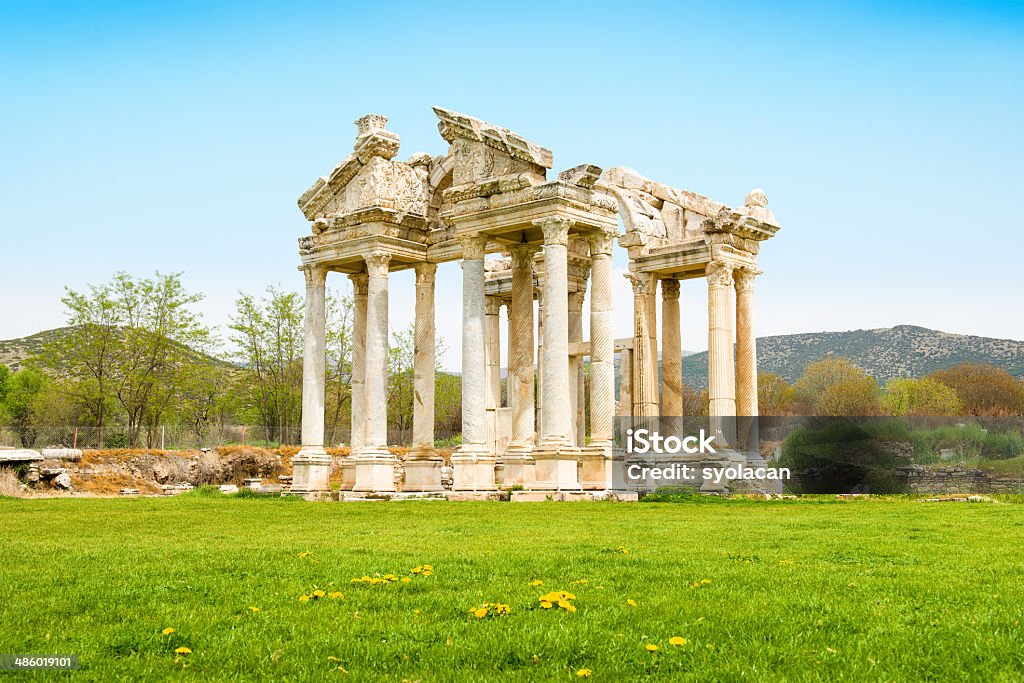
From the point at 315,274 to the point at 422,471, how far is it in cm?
737

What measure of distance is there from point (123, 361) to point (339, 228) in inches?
1101

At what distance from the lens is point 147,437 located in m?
→ 49.8

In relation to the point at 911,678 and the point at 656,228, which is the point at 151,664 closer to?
the point at 911,678

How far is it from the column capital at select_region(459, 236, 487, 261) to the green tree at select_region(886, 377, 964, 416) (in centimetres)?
5213

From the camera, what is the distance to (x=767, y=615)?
27.8 feet

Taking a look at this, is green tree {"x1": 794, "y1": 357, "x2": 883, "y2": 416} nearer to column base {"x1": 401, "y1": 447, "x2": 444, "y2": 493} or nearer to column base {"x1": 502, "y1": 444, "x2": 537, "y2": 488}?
column base {"x1": 502, "y1": 444, "x2": 537, "y2": 488}

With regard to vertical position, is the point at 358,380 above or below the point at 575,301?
below

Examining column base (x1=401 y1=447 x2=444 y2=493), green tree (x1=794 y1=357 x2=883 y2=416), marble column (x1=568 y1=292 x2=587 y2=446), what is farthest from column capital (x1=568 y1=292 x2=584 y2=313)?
green tree (x1=794 y1=357 x2=883 y2=416)

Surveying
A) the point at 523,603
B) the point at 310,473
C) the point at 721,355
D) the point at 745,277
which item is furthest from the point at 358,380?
the point at 523,603

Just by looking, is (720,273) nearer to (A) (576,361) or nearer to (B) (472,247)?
(A) (576,361)

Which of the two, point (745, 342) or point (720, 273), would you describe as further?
point (745, 342)

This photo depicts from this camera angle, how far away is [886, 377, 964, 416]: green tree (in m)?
72.9

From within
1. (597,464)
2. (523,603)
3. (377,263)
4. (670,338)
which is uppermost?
(377,263)

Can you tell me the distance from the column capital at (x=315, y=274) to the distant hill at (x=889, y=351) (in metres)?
105
